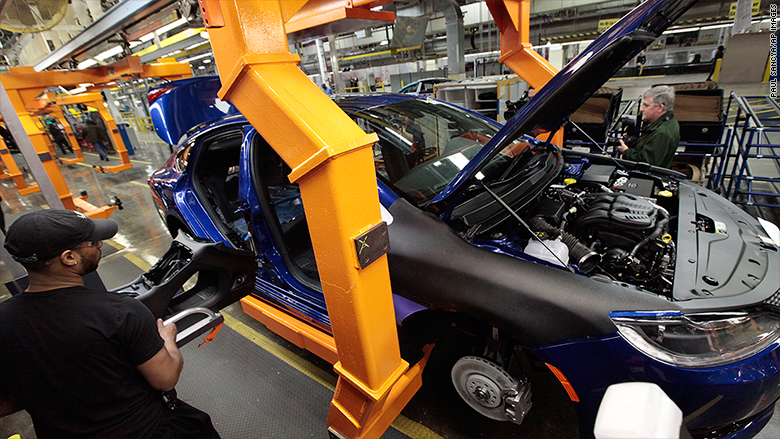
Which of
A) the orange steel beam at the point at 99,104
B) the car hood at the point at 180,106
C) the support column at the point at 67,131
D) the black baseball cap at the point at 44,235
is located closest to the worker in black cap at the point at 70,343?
the black baseball cap at the point at 44,235

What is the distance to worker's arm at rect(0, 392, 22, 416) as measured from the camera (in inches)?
44.2

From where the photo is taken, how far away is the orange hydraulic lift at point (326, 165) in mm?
1077

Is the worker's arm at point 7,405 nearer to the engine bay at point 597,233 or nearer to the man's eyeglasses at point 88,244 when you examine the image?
the man's eyeglasses at point 88,244

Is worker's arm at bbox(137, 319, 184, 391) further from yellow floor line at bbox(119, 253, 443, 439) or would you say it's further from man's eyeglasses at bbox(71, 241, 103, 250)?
yellow floor line at bbox(119, 253, 443, 439)

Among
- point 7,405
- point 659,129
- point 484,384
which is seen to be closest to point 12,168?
point 7,405

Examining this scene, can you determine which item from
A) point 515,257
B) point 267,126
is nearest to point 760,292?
point 515,257

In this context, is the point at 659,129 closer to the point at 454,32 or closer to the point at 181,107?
the point at 181,107

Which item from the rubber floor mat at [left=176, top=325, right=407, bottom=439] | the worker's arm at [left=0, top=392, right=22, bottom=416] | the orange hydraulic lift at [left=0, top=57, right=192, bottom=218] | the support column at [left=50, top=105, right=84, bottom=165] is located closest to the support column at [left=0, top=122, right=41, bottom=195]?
the orange hydraulic lift at [left=0, top=57, right=192, bottom=218]

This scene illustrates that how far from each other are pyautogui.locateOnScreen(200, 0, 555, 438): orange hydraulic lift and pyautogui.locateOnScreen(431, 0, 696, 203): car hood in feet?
1.89

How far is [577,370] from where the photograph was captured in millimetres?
1295

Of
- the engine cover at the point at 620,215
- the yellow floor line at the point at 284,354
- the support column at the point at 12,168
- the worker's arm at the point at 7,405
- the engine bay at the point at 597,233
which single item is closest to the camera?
the worker's arm at the point at 7,405

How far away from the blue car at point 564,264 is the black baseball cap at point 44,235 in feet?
2.41

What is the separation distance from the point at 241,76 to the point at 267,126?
179 millimetres

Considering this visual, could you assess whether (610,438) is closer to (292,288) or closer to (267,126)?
(267,126)
